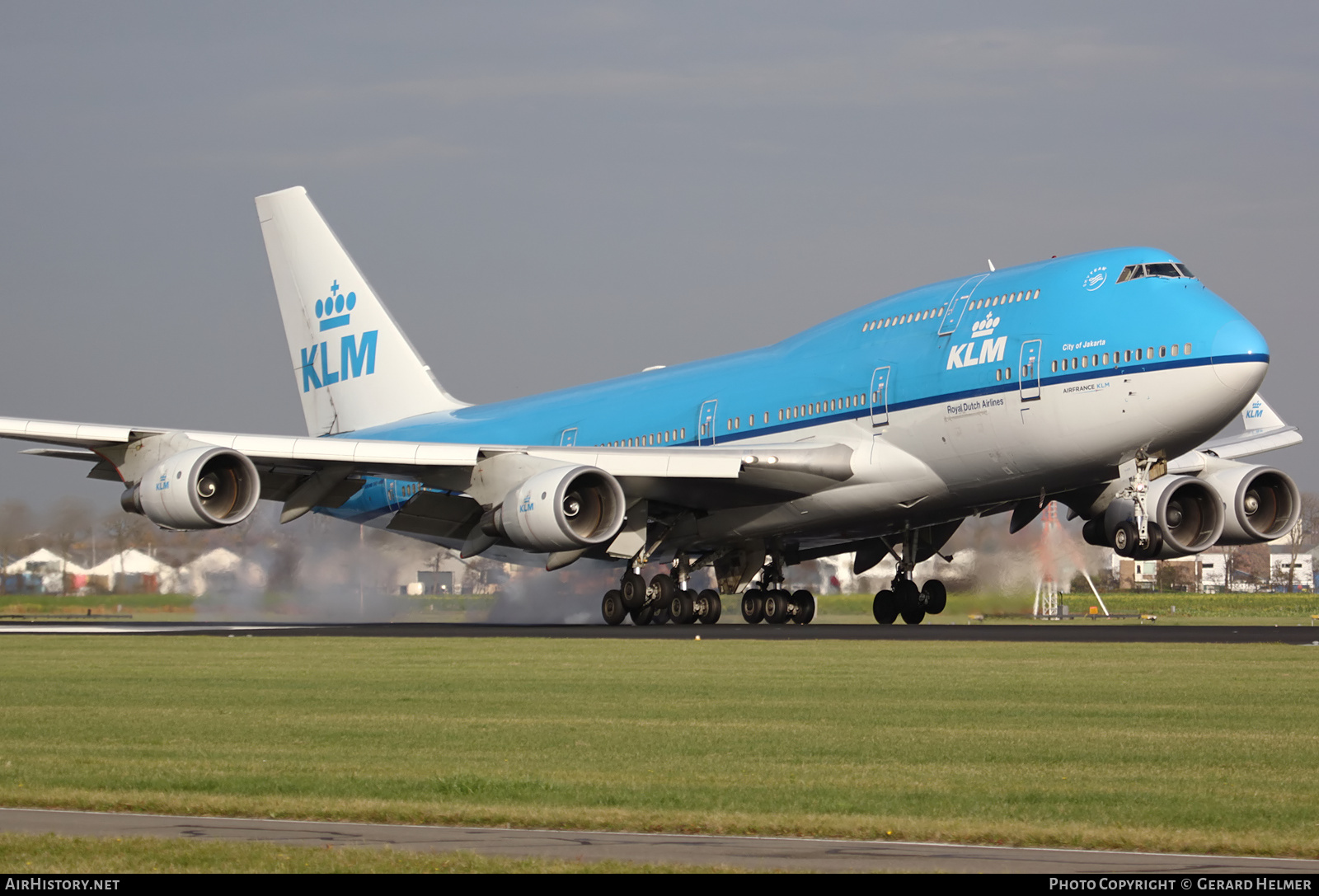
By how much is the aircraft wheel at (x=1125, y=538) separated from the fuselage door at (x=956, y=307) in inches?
211

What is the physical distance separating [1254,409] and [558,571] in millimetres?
19723

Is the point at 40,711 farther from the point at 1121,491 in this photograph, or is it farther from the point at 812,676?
the point at 1121,491

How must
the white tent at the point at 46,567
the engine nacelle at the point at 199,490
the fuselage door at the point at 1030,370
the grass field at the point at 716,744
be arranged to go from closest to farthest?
the grass field at the point at 716,744
the fuselage door at the point at 1030,370
the engine nacelle at the point at 199,490
the white tent at the point at 46,567

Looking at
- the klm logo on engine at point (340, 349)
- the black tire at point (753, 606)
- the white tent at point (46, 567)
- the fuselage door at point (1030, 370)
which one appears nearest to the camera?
the fuselage door at point (1030, 370)

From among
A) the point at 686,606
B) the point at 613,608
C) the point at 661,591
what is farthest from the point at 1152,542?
the point at 613,608

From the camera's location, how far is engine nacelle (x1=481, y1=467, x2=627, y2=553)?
3438 cm

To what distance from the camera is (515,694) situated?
19.0m

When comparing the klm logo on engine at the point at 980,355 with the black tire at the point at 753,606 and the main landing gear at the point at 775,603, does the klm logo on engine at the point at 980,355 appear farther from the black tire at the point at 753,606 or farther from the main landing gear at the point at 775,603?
the black tire at the point at 753,606

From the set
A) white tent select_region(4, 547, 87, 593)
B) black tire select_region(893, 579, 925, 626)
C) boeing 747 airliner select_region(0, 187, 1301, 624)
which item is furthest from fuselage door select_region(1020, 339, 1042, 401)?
white tent select_region(4, 547, 87, 593)

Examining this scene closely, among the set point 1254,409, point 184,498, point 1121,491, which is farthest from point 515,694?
point 1254,409

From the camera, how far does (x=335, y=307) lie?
50688 millimetres

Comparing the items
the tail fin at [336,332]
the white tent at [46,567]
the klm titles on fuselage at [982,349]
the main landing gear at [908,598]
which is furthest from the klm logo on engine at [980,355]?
the white tent at [46,567]

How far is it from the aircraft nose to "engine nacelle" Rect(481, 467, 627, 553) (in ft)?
41.5

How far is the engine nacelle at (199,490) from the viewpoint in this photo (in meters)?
33.5
